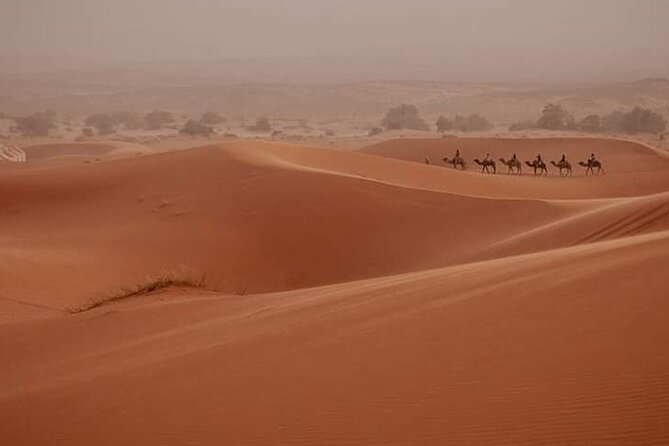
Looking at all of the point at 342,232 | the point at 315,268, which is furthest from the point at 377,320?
the point at 342,232

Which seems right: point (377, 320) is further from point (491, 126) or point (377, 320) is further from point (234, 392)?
point (491, 126)

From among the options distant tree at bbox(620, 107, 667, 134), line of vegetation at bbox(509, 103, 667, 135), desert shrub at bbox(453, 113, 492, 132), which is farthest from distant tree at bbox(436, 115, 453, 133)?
distant tree at bbox(620, 107, 667, 134)

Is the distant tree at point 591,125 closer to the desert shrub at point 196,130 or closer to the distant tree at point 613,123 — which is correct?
the distant tree at point 613,123

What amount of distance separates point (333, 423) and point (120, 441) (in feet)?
3.94

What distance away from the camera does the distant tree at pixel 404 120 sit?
5894cm

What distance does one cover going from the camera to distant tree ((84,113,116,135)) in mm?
60250

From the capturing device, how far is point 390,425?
383 cm

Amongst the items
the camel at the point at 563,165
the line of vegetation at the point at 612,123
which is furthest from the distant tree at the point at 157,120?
the camel at the point at 563,165

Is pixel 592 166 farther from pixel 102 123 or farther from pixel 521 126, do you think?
pixel 102 123

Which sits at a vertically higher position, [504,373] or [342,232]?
[504,373]

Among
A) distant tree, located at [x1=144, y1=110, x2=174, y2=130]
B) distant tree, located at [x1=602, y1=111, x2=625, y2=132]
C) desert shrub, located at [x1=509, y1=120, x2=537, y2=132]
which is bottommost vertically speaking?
distant tree, located at [x1=144, y1=110, x2=174, y2=130]

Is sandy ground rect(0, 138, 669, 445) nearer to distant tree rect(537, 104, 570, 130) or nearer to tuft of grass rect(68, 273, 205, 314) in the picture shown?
tuft of grass rect(68, 273, 205, 314)

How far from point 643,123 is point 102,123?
40524mm

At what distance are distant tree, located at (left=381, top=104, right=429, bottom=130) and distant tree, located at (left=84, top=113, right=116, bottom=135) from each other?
2132 cm
